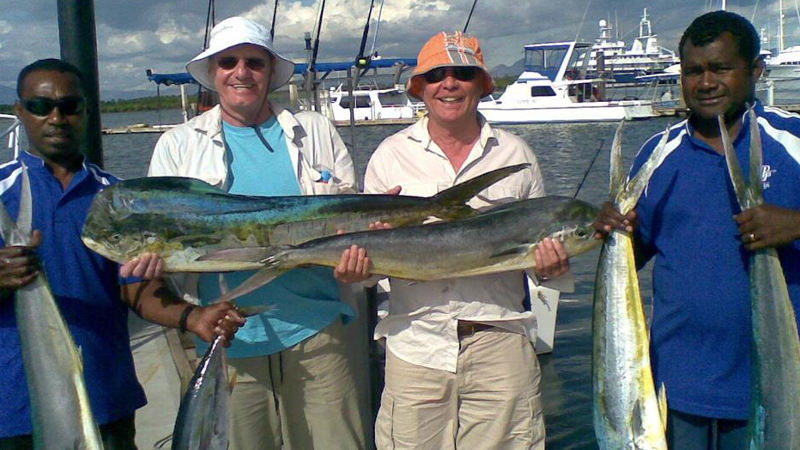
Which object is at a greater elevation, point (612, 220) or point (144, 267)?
point (612, 220)

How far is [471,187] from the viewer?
8.79ft

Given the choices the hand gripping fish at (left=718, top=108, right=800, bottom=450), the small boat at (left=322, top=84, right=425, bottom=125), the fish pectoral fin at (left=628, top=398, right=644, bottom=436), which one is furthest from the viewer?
the small boat at (left=322, top=84, right=425, bottom=125)

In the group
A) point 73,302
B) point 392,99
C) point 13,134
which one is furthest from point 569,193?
point 392,99

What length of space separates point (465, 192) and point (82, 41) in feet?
8.16

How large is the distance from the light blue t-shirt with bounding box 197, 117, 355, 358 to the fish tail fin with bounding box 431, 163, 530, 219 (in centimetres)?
53

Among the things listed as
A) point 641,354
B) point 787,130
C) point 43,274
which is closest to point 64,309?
point 43,274

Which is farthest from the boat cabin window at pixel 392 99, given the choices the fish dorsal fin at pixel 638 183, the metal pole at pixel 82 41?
the fish dorsal fin at pixel 638 183

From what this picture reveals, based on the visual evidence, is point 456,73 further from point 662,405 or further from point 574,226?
point 662,405

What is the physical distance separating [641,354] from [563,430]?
3631 millimetres

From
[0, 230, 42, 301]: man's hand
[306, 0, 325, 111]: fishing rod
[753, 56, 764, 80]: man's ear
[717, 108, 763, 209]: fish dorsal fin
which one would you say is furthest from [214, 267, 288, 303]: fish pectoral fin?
[306, 0, 325, 111]: fishing rod

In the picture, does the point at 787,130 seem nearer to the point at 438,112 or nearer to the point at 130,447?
the point at 438,112

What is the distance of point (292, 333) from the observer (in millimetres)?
2805

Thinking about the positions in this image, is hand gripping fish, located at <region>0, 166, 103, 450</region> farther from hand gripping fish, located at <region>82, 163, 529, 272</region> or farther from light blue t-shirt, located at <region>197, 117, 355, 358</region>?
light blue t-shirt, located at <region>197, 117, 355, 358</region>

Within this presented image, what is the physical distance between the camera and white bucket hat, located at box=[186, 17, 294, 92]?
8.99 ft
